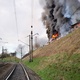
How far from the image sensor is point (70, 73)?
971 inches

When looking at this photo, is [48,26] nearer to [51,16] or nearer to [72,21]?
[51,16]

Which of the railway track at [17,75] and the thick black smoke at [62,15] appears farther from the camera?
the thick black smoke at [62,15]

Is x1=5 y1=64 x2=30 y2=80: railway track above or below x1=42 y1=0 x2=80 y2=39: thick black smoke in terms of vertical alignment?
below

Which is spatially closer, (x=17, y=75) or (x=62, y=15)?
(x=17, y=75)

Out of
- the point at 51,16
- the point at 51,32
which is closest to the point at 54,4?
the point at 51,16

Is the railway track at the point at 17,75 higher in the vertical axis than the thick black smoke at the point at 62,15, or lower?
lower

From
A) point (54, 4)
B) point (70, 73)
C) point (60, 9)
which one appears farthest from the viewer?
point (54, 4)

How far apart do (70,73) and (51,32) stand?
88.3 meters

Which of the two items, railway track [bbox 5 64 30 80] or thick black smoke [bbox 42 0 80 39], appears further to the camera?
thick black smoke [bbox 42 0 80 39]

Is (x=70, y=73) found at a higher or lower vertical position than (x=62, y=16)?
lower

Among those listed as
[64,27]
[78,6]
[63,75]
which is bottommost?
[63,75]

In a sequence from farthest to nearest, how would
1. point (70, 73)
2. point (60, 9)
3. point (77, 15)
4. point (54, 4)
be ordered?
1. point (54, 4)
2. point (60, 9)
3. point (77, 15)
4. point (70, 73)

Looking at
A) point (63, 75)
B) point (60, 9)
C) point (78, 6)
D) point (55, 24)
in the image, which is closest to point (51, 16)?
point (55, 24)

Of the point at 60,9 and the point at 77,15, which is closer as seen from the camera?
the point at 77,15
